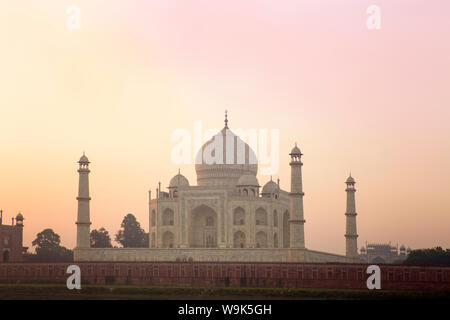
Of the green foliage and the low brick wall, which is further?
the green foliage

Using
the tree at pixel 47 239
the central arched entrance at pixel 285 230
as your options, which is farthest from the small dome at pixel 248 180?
the tree at pixel 47 239

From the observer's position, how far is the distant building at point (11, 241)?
60.2 metres

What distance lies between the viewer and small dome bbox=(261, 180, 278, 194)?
5987cm

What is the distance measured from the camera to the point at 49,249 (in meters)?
71.9

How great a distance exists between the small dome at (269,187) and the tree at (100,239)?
82.7 ft

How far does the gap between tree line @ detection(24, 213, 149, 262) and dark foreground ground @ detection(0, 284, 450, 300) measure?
91.1ft

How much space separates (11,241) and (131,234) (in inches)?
963

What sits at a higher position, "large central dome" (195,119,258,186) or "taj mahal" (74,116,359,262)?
"large central dome" (195,119,258,186)

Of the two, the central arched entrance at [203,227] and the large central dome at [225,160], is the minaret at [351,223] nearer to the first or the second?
the large central dome at [225,160]

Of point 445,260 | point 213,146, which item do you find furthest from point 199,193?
point 445,260

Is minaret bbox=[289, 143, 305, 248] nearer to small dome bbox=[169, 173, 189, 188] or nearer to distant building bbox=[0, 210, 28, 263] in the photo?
small dome bbox=[169, 173, 189, 188]

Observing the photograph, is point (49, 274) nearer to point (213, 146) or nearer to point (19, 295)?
point (19, 295)

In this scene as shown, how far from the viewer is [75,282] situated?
1922 inches

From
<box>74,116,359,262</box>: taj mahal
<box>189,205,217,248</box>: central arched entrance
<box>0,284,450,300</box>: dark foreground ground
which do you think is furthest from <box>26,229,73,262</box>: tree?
<box>0,284,450,300</box>: dark foreground ground
